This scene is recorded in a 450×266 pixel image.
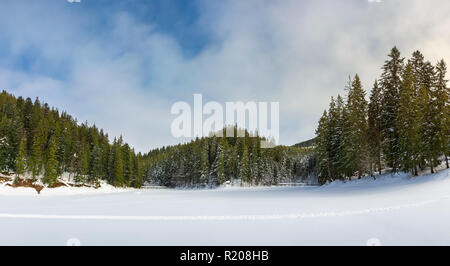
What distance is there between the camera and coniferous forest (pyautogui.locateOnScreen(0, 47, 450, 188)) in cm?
2720

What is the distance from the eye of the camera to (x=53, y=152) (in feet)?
172

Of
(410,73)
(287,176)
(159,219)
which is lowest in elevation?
(287,176)

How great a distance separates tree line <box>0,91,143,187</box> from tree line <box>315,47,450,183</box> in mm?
59209

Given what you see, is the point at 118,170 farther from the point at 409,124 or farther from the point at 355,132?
the point at 409,124

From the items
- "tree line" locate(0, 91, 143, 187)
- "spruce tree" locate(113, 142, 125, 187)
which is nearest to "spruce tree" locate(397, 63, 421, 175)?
"tree line" locate(0, 91, 143, 187)

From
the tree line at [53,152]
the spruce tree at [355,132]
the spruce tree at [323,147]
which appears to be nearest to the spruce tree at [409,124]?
the spruce tree at [355,132]

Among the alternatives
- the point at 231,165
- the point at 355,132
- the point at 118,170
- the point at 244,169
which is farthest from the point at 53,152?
the point at 355,132

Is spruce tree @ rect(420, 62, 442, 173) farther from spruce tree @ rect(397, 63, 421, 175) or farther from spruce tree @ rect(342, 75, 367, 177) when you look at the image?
spruce tree @ rect(342, 75, 367, 177)

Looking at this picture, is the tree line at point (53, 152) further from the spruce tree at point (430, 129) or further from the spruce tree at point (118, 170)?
the spruce tree at point (430, 129)

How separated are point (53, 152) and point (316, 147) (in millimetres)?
Answer: 59215
